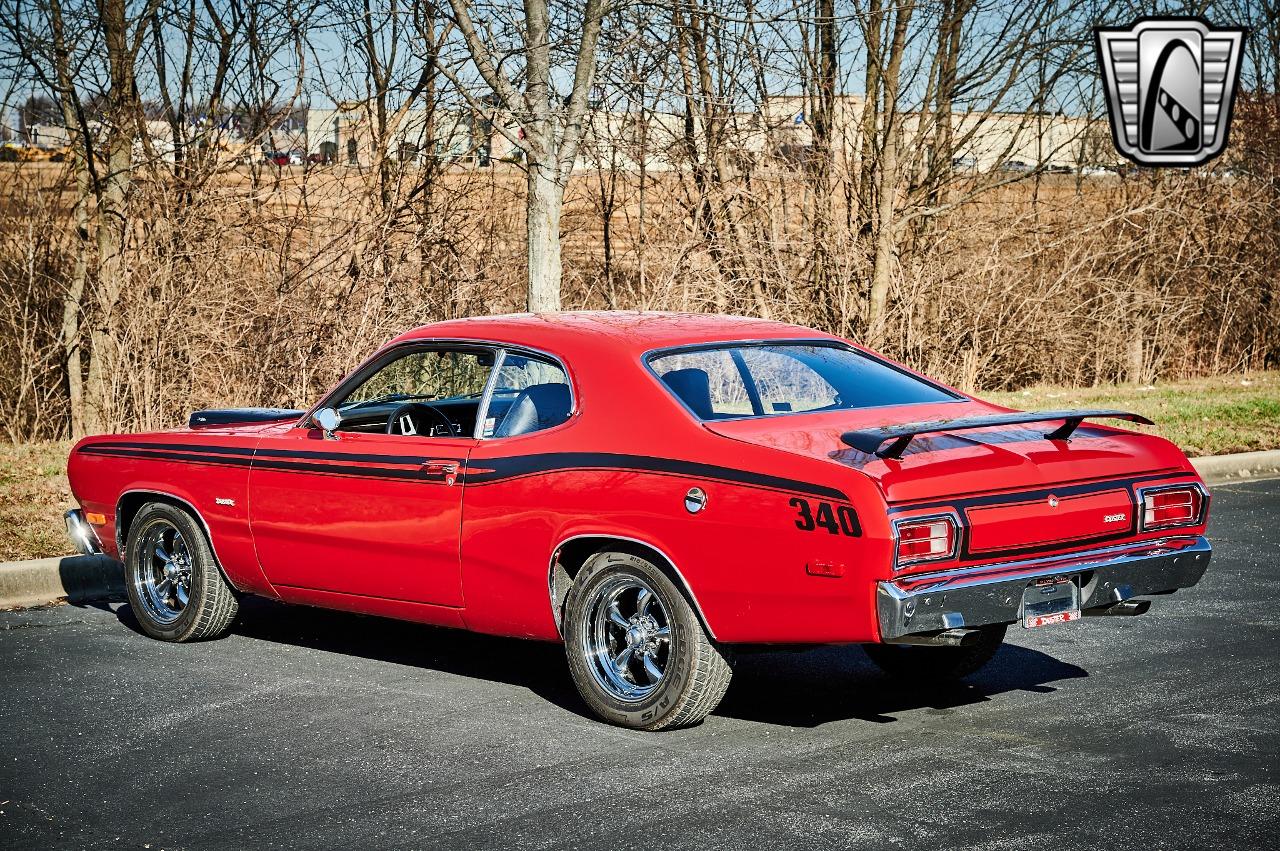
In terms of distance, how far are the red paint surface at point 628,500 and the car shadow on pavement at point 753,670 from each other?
1.71ft

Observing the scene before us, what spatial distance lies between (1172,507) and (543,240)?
7.47m

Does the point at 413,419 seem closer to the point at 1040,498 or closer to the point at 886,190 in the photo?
the point at 1040,498

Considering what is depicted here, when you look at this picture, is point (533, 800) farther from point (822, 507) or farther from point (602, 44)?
point (602, 44)

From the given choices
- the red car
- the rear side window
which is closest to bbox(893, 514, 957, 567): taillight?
the red car

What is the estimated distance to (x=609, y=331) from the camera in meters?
6.39

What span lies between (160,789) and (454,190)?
10625 mm

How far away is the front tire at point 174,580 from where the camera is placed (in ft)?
24.7

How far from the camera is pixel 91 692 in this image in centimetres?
671

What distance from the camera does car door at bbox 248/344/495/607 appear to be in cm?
645

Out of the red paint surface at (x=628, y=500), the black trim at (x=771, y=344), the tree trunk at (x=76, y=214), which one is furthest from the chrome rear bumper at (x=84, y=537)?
the tree trunk at (x=76, y=214)

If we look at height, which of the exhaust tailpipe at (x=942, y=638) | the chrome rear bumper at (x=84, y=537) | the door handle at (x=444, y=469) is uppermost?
the door handle at (x=444, y=469)

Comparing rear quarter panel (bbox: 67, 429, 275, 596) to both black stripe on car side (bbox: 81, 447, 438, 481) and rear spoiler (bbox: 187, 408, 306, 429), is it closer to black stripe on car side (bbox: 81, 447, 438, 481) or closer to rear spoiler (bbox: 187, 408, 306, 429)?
black stripe on car side (bbox: 81, 447, 438, 481)

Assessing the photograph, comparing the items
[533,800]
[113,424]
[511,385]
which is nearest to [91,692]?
[511,385]

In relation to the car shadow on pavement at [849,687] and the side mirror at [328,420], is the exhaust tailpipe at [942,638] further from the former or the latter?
the side mirror at [328,420]
